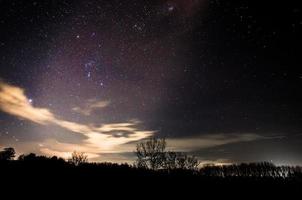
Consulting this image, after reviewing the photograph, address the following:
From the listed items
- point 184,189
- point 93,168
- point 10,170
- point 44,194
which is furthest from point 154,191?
point 10,170

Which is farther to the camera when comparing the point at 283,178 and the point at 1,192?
the point at 283,178

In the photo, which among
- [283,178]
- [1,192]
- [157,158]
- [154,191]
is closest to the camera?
[1,192]

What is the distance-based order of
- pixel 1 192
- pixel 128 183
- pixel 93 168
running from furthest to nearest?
pixel 93 168 → pixel 128 183 → pixel 1 192

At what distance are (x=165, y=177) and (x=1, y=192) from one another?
11.3 meters

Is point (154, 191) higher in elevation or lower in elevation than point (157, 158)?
lower

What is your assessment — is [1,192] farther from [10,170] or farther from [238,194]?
[238,194]

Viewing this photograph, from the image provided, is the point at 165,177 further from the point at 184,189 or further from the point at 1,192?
the point at 1,192

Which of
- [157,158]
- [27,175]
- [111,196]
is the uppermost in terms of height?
[157,158]

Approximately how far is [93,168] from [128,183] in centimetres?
584

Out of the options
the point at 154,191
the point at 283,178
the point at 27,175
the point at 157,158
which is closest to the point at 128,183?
the point at 154,191

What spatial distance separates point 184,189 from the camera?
16.4 m

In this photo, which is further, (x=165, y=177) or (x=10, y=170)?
(x=165, y=177)

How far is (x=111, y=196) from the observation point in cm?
1401

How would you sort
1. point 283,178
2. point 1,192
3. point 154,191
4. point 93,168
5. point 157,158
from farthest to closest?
1. point 157,158
2. point 93,168
3. point 283,178
4. point 154,191
5. point 1,192
